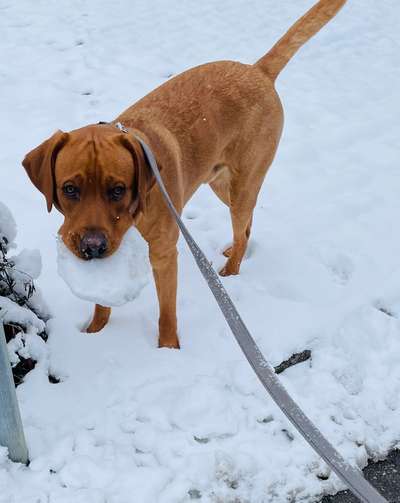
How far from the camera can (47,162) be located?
255 cm

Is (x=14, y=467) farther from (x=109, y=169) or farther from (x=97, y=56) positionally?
(x=97, y=56)

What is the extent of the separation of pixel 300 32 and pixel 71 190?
75.7 inches

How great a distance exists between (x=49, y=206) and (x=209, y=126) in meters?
1.15

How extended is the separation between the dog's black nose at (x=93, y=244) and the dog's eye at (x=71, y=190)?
0.61 ft

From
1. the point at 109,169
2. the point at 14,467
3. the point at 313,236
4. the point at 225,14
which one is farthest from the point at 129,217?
the point at 225,14

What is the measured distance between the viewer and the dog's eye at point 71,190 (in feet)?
8.23

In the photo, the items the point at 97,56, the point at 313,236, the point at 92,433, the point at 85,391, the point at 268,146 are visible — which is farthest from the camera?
the point at 97,56

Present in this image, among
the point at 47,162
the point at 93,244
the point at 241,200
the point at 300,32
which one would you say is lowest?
the point at 241,200

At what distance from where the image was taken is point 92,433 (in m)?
2.82

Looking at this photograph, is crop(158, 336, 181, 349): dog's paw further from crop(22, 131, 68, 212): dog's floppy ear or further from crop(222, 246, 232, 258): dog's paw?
crop(22, 131, 68, 212): dog's floppy ear

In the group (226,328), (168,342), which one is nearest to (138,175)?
(168,342)

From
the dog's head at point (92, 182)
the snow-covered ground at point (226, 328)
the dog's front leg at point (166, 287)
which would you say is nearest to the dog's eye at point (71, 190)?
the dog's head at point (92, 182)

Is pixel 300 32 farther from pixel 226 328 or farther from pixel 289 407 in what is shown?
pixel 289 407

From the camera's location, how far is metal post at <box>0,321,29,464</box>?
7.57 feet
